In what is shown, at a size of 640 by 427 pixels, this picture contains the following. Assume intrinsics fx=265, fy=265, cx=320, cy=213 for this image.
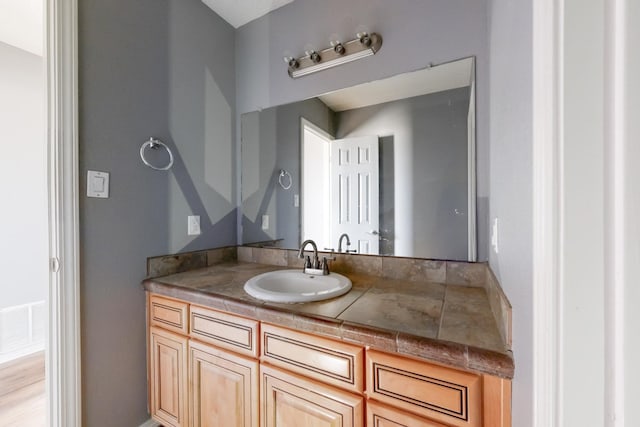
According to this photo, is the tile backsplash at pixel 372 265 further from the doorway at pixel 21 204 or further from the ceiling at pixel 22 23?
the ceiling at pixel 22 23

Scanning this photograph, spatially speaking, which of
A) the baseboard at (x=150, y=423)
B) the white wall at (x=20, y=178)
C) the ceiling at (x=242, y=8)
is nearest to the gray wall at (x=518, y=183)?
the ceiling at (x=242, y=8)

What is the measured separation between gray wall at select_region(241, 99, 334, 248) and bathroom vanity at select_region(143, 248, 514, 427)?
426mm

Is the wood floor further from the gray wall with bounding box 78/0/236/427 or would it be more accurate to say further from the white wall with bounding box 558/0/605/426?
the white wall with bounding box 558/0/605/426

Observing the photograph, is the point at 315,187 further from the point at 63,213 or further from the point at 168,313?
the point at 63,213

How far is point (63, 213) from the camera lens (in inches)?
43.6

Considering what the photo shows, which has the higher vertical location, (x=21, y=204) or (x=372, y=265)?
(x=21, y=204)

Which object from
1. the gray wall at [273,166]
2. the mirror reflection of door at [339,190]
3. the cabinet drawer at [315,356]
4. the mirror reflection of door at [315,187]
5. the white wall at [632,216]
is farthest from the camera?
the gray wall at [273,166]

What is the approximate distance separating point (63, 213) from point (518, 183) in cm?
159

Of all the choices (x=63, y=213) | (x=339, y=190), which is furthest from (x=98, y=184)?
(x=339, y=190)

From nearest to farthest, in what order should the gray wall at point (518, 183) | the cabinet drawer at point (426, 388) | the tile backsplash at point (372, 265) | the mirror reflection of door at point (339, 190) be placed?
1. the gray wall at point (518, 183)
2. the cabinet drawer at point (426, 388)
3. the tile backsplash at point (372, 265)
4. the mirror reflection of door at point (339, 190)

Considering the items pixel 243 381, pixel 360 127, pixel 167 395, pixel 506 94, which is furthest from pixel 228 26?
pixel 167 395

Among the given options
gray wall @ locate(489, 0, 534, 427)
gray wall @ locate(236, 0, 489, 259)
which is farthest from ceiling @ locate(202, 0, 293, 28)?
gray wall @ locate(489, 0, 534, 427)

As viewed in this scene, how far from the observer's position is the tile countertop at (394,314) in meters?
0.68

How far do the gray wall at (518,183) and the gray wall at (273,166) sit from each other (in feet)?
3.38
